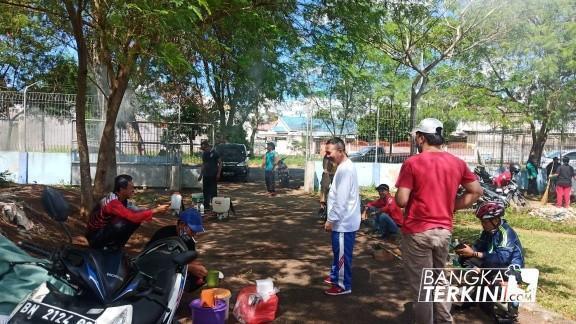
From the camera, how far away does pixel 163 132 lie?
16.2m

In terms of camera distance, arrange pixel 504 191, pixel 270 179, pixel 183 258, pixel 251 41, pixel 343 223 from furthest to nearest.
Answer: pixel 270 179
pixel 504 191
pixel 251 41
pixel 343 223
pixel 183 258

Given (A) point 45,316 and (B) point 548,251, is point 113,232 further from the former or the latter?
(B) point 548,251

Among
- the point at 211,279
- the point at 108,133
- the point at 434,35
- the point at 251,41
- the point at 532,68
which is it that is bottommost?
the point at 211,279

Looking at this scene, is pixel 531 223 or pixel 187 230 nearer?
pixel 187 230

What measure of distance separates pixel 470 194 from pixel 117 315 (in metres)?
2.84

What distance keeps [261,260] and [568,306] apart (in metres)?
3.80

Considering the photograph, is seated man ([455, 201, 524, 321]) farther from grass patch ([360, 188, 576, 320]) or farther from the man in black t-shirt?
the man in black t-shirt

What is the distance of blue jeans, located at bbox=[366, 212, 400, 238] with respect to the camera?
850cm

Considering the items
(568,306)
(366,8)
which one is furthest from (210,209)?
(568,306)

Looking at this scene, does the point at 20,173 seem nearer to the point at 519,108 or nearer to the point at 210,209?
the point at 210,209

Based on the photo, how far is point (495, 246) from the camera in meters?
4.63

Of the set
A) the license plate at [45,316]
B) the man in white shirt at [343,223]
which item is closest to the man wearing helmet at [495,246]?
the man in white shirt at [343,223]

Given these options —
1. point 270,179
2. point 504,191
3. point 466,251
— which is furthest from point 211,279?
point 504,191

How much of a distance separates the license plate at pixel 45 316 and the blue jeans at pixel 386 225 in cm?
649
